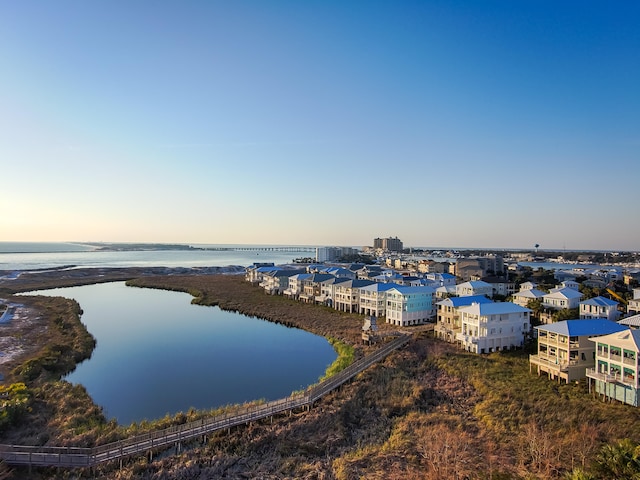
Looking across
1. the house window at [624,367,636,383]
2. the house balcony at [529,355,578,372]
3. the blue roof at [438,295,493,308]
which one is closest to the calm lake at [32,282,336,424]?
the blue roof at [438,295,493,308]

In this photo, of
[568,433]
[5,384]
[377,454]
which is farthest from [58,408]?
[568,433]

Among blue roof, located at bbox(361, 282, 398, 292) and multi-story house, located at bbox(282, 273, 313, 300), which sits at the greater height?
blue roof, located at bbox(361, 282, 398, 292)

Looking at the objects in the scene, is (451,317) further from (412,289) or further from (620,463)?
(620,463)

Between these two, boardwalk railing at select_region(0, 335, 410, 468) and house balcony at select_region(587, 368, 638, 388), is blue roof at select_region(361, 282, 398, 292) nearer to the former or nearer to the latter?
boardwalk railing at select_region(0, 335, 410, 468)

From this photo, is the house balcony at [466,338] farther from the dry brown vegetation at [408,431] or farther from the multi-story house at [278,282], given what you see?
the multi-story house at [278,282]

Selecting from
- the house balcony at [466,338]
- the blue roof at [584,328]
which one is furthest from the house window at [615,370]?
the house balcony at [466,338]

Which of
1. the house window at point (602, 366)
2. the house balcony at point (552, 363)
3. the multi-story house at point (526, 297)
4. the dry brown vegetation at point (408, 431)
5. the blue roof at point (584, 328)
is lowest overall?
the dry brown vegetation at point (408, 431)
